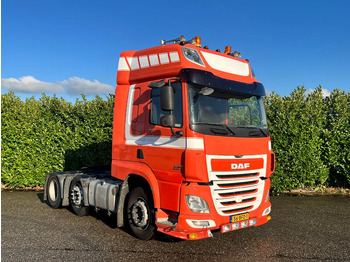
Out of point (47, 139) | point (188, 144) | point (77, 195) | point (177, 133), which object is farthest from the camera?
point (47, 139)

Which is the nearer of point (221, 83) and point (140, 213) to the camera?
point (221, 83)

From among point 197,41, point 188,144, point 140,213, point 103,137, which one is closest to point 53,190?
point 103,137

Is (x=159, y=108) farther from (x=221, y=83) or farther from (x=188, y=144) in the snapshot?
(x=221, y=83)

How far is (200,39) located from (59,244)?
438 centimetres

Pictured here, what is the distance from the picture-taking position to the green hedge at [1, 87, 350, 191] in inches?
375

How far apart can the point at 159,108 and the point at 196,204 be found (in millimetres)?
1686

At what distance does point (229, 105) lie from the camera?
541cm

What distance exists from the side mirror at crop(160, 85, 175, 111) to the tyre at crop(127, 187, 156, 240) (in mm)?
1675

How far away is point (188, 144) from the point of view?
4.84 m

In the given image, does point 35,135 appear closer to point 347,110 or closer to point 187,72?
point 187,72

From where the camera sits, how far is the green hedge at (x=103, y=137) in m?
9.52

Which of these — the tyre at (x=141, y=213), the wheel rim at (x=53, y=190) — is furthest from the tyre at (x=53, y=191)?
the tyre at (x=141, y=213)

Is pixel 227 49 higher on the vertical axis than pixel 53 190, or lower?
higher

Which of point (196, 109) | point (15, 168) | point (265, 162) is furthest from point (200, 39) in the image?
point (15, 168)
